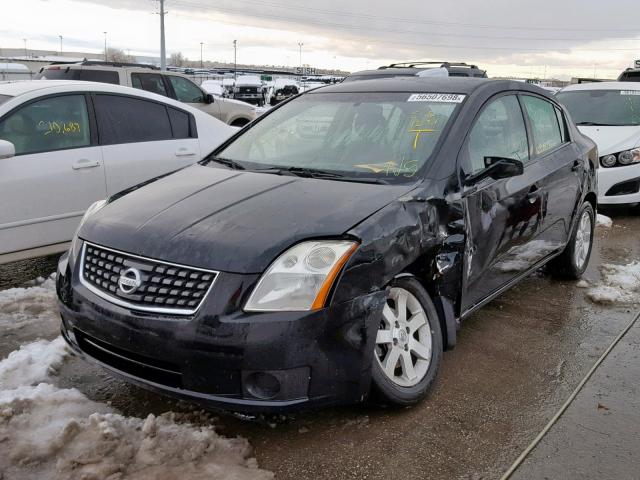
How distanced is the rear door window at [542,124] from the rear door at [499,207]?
0.52 ft

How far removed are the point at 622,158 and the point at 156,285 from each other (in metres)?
7.09

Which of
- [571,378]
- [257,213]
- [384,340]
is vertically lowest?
[571,378]

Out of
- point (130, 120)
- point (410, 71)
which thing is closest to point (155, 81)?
point (410, 71)

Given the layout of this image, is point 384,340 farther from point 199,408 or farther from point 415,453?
point 199,408

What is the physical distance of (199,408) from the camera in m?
3.16

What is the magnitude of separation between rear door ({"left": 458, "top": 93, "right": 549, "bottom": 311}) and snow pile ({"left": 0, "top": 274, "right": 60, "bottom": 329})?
111 inches

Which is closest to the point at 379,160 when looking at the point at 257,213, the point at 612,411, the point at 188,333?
the point at 257,213

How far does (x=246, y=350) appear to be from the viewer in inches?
101

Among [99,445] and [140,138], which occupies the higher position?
[140,138]

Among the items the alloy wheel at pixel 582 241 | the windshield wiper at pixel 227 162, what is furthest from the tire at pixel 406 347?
the alloy wheel at pixel 582 241

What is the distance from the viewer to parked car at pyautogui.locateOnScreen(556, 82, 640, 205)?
26.3ft

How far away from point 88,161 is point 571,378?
Result: 12.8ft

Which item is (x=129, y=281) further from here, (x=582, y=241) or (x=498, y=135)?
(x=582, y=241)

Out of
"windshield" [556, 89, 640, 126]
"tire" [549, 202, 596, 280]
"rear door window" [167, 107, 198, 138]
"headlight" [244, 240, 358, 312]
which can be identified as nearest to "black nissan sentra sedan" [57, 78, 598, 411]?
"headlight" [244, 240, 358, 312]
